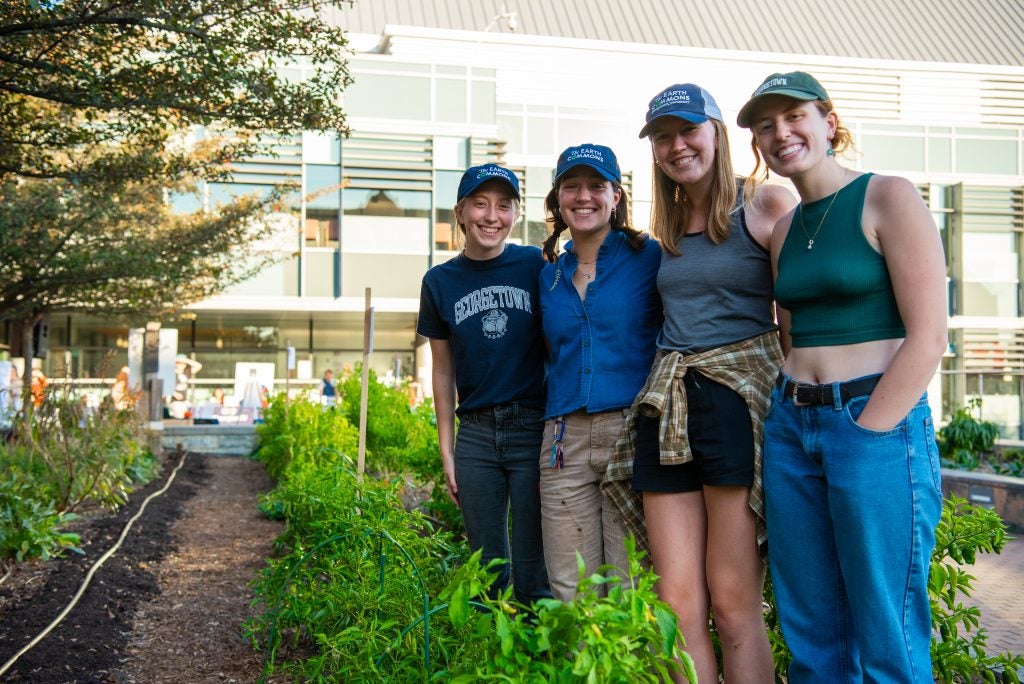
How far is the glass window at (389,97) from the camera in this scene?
20438 millimetres

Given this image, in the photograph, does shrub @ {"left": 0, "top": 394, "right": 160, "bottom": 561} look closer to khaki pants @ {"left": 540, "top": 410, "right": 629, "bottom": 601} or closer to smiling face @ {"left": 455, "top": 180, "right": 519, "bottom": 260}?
smiling face @ {"left": 455, "top": 180, "right": 519, "bottom": 260}

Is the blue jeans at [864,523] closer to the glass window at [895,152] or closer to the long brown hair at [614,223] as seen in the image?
the long brown hair at [614,223]

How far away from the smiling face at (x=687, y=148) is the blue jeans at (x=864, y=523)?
2.35 ft

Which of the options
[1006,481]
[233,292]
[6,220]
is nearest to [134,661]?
[6,220]

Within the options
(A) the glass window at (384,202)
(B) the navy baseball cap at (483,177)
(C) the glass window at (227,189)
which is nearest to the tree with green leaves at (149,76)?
(B) the navy baseball cap at (483,177)

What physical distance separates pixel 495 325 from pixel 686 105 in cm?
104

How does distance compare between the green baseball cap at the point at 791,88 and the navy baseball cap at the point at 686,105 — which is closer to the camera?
the green baseball cap at the point at 791,88

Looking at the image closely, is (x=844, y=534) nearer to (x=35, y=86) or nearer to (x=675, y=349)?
(x=675, y=349)

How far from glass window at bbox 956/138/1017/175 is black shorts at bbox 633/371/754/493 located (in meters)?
24.5

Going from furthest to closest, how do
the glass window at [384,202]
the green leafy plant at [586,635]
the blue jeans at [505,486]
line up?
the glass window at [384,202] → the blue jeans at [505,486] → the green leafy plant at [586,635]

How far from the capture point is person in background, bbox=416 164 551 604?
315 cm

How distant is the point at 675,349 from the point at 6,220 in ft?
29.6

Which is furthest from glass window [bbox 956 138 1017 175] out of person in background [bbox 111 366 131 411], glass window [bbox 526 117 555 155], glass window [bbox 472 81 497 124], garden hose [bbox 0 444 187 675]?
garden hose [bbox 0 444 187 675]

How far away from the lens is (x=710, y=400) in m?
2.46
